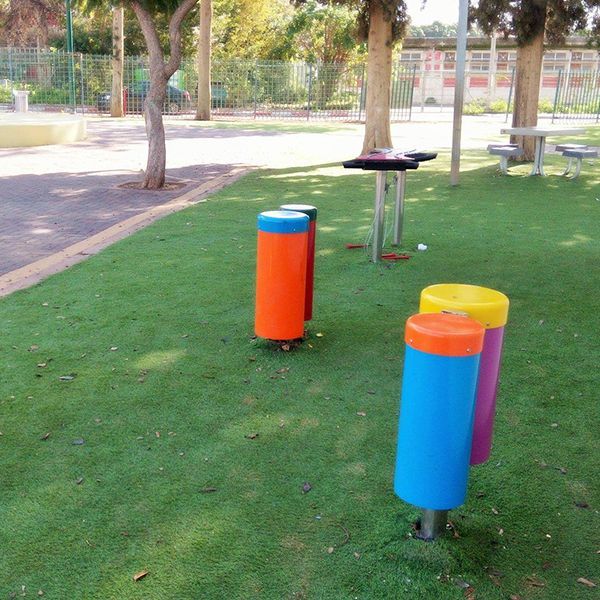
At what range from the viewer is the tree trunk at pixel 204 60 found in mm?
28219

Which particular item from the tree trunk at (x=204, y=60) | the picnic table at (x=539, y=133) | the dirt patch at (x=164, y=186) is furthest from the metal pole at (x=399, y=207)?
the tree trunk at (x=204, y=60)

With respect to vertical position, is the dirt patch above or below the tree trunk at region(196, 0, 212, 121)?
below

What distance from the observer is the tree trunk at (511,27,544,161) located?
15438 mm

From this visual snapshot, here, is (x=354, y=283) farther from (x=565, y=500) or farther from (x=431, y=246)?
(x=565, y=500)

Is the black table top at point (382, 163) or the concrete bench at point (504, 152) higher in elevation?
the black table top at point (382, 163)

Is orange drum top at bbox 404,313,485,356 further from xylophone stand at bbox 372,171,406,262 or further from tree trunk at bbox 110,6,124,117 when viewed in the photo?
tree trunk at bbox 110,6,124,117

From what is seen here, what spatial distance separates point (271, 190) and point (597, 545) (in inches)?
397

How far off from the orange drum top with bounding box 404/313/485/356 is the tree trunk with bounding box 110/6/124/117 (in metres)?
29.2

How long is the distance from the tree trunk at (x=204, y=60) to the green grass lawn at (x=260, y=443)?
2291cm

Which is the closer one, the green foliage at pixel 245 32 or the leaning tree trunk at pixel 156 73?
the leaning tree trunk at pixel 156 73

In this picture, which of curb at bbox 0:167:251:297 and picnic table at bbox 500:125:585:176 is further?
picnic table at bbox 500:125:585:176

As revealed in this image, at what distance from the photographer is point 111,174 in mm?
14383

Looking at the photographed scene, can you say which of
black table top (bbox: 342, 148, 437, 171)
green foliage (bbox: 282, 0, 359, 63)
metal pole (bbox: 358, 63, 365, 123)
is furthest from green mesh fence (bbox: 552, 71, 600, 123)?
black table top (bbox: 342, 148, 437, 171)

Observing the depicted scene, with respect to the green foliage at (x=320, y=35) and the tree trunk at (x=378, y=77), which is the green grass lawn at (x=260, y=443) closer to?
the tree trunk at (x=378, y=77)
